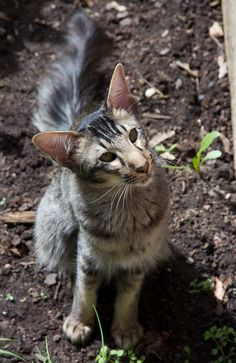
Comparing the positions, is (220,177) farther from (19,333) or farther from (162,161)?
(19,333)

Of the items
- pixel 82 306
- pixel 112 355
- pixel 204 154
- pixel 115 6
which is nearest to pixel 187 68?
pixel 204 154

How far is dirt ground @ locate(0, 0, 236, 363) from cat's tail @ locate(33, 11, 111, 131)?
1.09ft

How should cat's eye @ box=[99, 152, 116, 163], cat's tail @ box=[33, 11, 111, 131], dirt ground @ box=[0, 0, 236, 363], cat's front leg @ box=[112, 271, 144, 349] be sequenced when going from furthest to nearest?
1. cat's tail @ box=[33, 11, 111, 131]
2. dirt ground @ box=[0, 0, 236, 363]
3. cat's front leg @ box=[112, 271, 144, 349]
4. cat's eye @ box=[99, 152, 116, 163]

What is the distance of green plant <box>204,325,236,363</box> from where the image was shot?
117 inches

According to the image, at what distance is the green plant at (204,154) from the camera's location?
10.8ft

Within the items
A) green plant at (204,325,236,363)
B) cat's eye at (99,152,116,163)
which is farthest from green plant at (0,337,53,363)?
cat's eye at (99,152,116,163)

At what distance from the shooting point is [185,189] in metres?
3.50

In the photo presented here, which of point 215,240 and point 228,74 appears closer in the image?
point 215,240

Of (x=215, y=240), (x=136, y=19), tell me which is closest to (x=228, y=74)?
(x=136, y=19)

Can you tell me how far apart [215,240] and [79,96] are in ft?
3.44

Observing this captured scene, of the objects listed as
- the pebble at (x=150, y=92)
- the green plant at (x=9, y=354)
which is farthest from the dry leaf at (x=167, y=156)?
the green plant at (x=9, y=354)

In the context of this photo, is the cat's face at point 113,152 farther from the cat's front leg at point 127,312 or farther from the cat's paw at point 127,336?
the cat's paw at point 127,336

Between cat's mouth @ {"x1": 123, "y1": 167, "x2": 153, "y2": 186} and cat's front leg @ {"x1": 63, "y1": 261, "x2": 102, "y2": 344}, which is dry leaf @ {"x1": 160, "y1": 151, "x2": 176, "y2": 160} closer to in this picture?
cat's front leg @ {"x1": 63, "y1": 261, "x2": 102, "y2": 344}

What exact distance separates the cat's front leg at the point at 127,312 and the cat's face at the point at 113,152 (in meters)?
0.62
